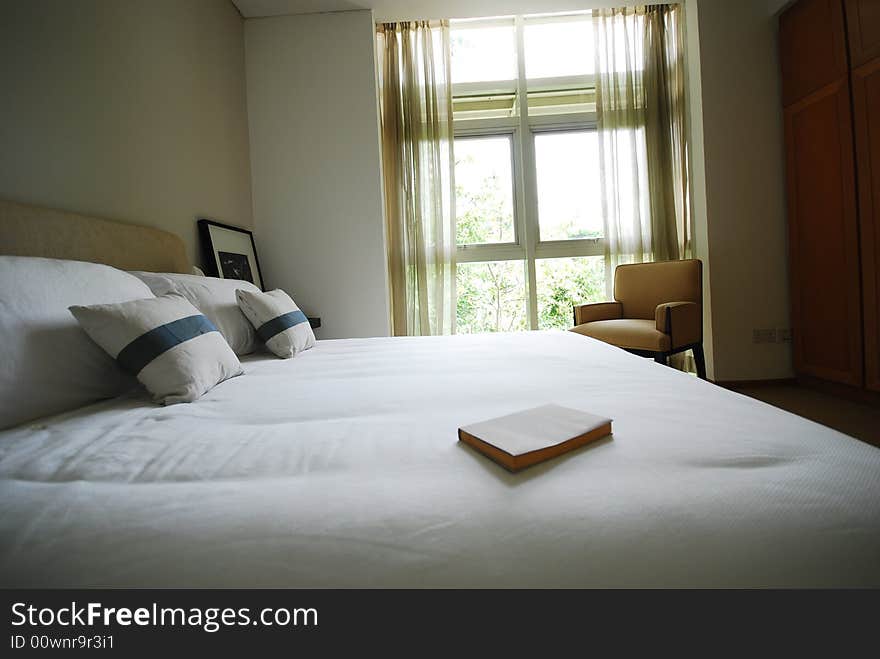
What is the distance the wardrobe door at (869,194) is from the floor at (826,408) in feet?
0.60

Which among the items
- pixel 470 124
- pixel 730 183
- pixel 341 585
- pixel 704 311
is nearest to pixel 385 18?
pixel 470 124

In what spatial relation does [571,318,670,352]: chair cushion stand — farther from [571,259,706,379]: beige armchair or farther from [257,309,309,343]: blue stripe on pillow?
[257,309,309,343]: blue stripe on pillow

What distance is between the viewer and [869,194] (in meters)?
2.47

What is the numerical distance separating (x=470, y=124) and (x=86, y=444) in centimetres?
368

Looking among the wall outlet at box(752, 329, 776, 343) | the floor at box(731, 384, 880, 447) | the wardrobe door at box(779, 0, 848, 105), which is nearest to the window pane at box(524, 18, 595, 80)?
the wardrobe door at box(779, 0, 848, 105)

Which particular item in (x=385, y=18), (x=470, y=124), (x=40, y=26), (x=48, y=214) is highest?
(x=385, y=18)

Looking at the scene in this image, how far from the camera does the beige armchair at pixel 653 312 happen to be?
283 cm

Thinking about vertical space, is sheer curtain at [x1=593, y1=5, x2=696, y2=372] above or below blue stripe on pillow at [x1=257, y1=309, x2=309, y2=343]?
above

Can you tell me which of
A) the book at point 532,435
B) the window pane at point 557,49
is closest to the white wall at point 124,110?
the book at point 532,435

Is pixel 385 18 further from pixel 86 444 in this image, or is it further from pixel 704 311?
pixel 86 444

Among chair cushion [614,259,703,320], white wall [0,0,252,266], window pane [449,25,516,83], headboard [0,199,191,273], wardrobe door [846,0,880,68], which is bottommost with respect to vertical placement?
chair cushion [614,259,703,320]

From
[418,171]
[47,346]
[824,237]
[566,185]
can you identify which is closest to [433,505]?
[47,346]

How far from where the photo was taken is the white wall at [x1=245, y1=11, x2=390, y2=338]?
3.29 m
